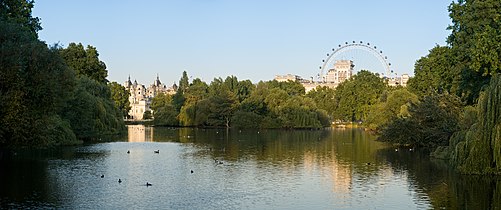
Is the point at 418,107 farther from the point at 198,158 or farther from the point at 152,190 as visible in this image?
the point at 152,190

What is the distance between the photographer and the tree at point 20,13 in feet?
105

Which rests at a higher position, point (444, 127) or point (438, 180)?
point (444, 127)

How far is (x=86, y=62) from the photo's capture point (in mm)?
69688

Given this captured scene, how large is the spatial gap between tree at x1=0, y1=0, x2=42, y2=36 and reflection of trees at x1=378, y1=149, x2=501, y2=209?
20.6 metres

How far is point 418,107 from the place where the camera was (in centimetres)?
4397

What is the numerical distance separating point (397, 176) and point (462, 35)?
11.8 meters

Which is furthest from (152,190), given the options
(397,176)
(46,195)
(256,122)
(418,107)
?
(256,122)

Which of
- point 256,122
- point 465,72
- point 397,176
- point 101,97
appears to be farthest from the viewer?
point 256,122

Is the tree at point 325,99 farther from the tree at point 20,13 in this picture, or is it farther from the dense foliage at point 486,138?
the dense foliage at point 486,138

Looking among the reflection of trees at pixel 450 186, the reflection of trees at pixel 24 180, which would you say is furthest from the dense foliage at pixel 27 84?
the reflection of trees at pixel 450 186

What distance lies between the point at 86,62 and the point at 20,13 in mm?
35207

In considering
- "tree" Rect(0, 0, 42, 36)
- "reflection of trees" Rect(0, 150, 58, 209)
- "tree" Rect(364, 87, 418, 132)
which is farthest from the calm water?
"tree" Rect(364, 87, 418, 132)

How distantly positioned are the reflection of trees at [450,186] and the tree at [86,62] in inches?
1693

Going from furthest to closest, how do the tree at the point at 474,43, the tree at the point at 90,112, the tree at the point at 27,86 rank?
the tree at the point at 90,112
the tree at the point at 474,43
the tree at the point at 27,86
